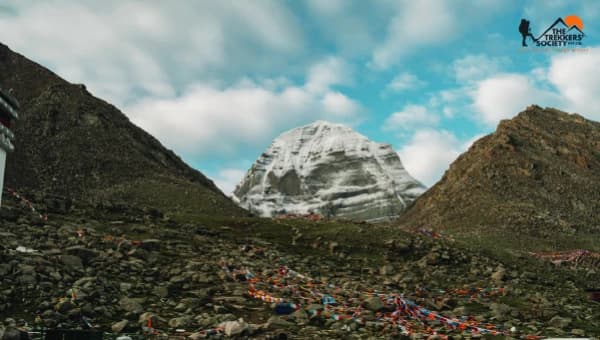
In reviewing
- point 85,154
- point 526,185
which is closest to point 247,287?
point 85,154

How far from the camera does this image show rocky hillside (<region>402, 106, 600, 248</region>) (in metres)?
68.2

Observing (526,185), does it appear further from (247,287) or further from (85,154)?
(247,287)

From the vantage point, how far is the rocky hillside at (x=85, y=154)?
4931 centimetres

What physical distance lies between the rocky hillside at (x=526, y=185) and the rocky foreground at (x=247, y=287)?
38851 millimetres

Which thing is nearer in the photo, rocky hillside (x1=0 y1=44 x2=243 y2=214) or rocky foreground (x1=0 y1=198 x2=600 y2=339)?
rocky foreground (x1=0 y1=198 x2=600 y2=339)

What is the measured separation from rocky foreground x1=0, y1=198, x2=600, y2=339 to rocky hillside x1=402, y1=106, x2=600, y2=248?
38.9 meters

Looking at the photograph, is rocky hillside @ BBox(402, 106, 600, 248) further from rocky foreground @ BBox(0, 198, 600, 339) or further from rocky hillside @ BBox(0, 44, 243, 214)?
rocky foreground @ BBox(0, 198, 600, 339)

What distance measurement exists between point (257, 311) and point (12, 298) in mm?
6772

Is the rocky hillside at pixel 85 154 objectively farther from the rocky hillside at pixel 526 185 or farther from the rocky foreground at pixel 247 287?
the rocky hillside at pixel 526 185

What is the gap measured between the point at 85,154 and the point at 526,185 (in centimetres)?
6054

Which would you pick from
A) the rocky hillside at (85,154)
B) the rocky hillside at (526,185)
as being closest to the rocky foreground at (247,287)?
the rocky hillside at (85,154)

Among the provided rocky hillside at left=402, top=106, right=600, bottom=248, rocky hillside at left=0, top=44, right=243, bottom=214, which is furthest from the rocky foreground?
rocky hillside at left=402, top=106, right=600, bottom=248

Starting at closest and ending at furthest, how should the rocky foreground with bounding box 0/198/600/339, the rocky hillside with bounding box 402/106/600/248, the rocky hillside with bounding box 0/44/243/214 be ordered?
the rocky foreground with bounding box 0/198/600/339
the rocky hillside with bounding box 0/44/243/214
the rocky hillside with bounding box 402/106/600/248

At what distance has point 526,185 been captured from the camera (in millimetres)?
79062
